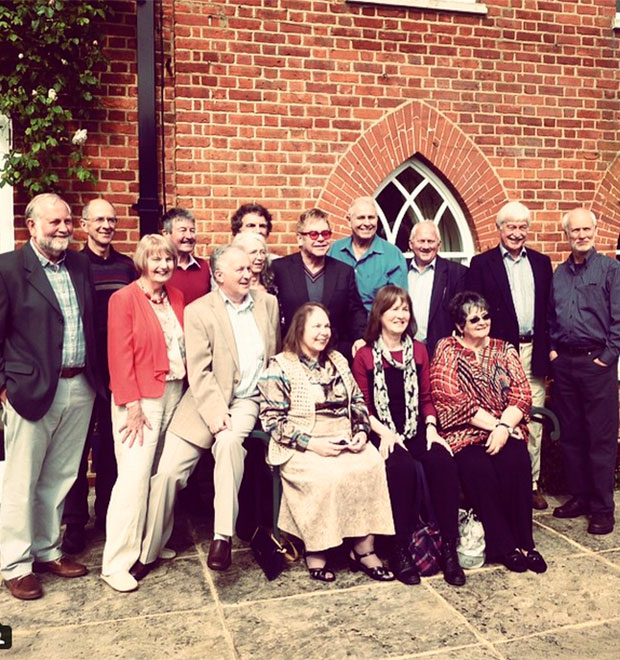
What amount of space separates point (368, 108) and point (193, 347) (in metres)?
2.92

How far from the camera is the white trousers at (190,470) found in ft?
12.2

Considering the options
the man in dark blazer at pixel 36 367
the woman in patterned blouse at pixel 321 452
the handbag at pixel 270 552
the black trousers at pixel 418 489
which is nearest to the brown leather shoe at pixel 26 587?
the man in dark blazer at pixel 36 367

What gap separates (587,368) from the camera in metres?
4.58

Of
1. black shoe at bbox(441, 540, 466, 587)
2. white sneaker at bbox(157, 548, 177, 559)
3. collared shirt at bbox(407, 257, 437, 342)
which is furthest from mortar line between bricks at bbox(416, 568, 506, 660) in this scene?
collared shirt at bbox(407, 257, 437, 342)

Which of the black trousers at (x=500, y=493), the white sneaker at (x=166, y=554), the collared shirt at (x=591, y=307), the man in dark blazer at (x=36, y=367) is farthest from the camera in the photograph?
the collared shirt at (x=591, y=307)

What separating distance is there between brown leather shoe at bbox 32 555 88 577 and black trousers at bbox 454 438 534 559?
2213mm

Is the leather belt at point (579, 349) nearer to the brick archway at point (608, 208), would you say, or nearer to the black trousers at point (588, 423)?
the black trousers at point (588, 423)

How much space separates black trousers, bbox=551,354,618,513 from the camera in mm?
4574

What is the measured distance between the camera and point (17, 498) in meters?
3.62

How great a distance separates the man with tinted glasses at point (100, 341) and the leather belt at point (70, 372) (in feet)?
0.72

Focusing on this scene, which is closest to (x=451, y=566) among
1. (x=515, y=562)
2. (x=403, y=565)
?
(x=403, y=565)

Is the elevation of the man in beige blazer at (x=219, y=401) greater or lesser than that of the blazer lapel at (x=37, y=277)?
lesser

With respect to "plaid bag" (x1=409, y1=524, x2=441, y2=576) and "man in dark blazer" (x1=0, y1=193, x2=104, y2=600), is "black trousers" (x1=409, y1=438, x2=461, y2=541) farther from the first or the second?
"man in dark blazer" (x1=0, y1=193, x2=104, y2=600)

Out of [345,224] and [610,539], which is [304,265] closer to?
[345,224]
